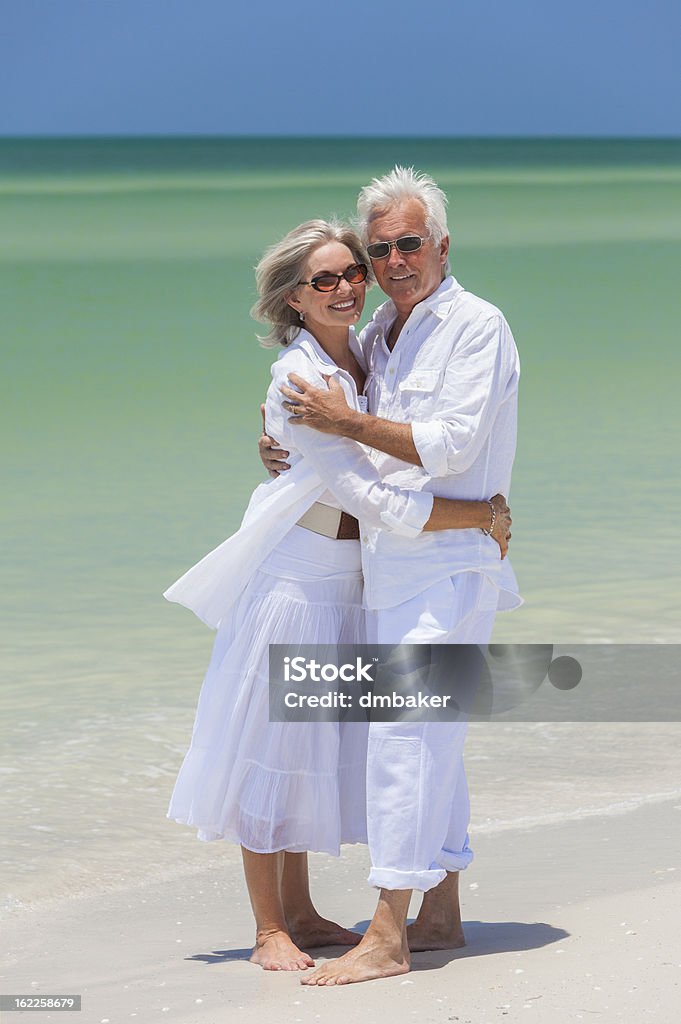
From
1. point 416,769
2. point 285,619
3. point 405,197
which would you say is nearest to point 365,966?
point 416,769

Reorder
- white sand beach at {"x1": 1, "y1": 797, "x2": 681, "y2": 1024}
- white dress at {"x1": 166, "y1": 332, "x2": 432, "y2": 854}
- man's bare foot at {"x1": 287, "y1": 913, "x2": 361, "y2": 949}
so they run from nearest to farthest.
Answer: white sand beach at {"x1": 1, "y1": 797, "x2": 681, "y2": 1024} < white dress at {"x1": 166, "y1": 332, "x2": 432, "y2": 854} < man's bare foot at {"x1": 287, "y1": 913, "x2": 361, "y2": 949}

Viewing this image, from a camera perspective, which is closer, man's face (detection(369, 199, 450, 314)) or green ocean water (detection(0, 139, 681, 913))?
man's face (detection(369, 199, 450, 314))

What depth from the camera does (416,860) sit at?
375 cm

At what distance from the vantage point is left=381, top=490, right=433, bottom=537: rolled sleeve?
372 cm

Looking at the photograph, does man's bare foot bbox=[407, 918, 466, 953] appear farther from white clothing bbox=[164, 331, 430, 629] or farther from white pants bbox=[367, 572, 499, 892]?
white clothing bbox=[164, 331, 430, 629]

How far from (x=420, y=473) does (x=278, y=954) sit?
45.9 inches

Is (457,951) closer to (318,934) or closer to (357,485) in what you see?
(318,934)

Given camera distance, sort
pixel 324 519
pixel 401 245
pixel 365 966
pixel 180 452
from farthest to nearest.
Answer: pixel 180 452
pixel 324 519
pixel 401 245
pixel 365 966

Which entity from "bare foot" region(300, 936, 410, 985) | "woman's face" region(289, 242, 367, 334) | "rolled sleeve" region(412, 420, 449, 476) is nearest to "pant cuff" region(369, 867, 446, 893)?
"bare foot" region(300, 936, 410, 985)

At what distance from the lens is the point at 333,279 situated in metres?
3.88

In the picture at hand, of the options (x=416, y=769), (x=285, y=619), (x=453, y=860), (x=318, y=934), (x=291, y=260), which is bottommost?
(x=318, y=934)

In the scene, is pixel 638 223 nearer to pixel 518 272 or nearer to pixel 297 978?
pixel 518 272

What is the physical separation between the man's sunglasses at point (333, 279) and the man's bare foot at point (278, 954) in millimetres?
1520

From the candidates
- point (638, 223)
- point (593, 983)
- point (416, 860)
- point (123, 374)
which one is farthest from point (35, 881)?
point (638, 223)
